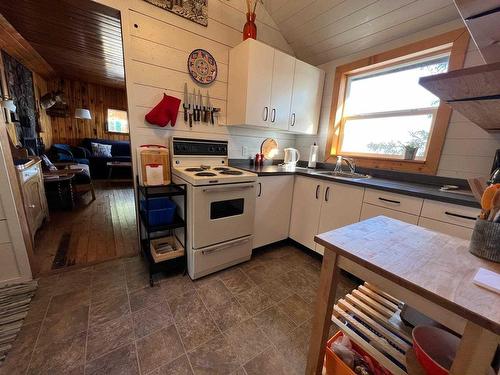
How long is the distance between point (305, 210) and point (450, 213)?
1110 millimetres

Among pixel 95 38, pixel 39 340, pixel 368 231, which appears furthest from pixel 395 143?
pixel 95 38

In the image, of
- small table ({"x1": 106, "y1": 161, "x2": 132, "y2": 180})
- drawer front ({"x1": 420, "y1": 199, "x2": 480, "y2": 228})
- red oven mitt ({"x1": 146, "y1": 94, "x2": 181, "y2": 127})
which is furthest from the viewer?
small table ({"x1": 106, "y1": 161, "x2": 132, "y2": 180})

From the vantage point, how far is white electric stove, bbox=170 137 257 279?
5.31 ft

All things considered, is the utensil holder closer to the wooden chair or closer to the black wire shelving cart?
the black wire shelving cart

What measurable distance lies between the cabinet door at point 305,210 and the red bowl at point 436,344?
130 centimetres

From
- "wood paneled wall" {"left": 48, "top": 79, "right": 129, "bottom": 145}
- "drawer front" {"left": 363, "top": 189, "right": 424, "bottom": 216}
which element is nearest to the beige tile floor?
"drawer front" {"left": 363, "top": 189, "right": 424, "bottom": 216}

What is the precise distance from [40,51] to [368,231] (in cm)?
578

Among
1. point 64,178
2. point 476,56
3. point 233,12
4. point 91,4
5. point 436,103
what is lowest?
point 64,178

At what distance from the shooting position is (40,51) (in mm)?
3723

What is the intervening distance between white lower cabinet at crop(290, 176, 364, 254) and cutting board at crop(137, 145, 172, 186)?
1.33 m

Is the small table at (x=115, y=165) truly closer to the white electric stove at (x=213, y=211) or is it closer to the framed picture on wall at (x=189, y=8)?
the white electric stove at (x=213, y=211)

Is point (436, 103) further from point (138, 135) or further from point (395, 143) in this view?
point (138, 135)

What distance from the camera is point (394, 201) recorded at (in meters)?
1.54

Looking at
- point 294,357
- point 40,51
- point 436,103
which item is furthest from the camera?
point 40,51
